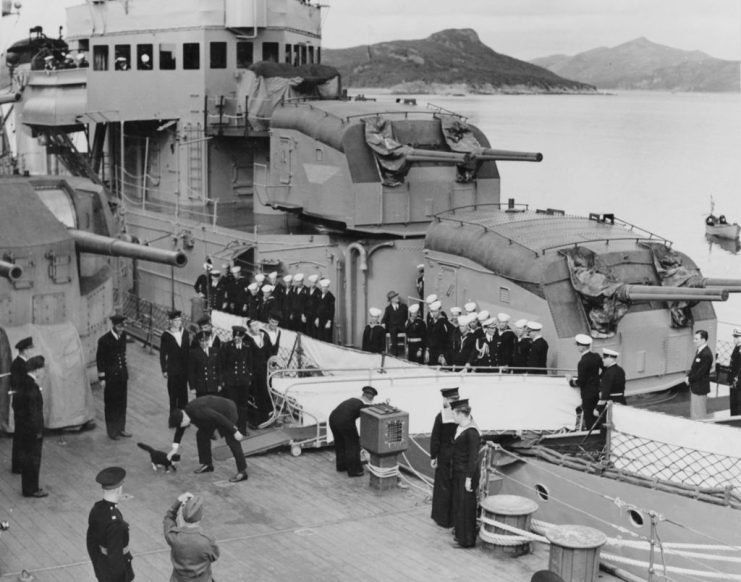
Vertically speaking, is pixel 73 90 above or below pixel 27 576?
above

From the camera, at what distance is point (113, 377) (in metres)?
11.0

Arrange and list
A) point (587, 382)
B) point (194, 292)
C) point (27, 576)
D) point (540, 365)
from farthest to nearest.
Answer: point (194, 292) < point (540, 365) < point (587, 382) < point (27, 576)

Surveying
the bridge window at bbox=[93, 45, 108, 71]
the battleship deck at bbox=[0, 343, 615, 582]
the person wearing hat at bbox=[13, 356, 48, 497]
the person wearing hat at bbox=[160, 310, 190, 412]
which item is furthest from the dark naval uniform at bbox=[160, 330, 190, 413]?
the bridge window at bbox=[93, 45, 108, 71]

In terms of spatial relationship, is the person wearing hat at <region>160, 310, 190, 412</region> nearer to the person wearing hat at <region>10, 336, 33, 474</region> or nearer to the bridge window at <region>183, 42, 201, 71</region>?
the person wearing hat at <region>10, 336, 33, 474</region>

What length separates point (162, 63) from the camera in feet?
65.6

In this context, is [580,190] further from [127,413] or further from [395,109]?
[127,413]

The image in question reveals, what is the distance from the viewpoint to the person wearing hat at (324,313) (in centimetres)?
1445

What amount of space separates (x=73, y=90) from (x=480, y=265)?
45.7 feet

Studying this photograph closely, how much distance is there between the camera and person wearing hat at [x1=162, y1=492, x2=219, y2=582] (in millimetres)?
6152

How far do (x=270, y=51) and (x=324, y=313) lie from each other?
753 centimetres

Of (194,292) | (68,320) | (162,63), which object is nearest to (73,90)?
(162,63)

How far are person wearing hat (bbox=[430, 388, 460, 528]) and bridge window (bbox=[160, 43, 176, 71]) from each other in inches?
513

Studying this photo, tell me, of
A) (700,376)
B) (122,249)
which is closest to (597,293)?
(700,376)

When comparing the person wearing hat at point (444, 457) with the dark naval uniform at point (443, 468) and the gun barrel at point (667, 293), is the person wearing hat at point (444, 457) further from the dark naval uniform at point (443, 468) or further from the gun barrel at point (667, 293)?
the gun barrel at point (667, 293)
